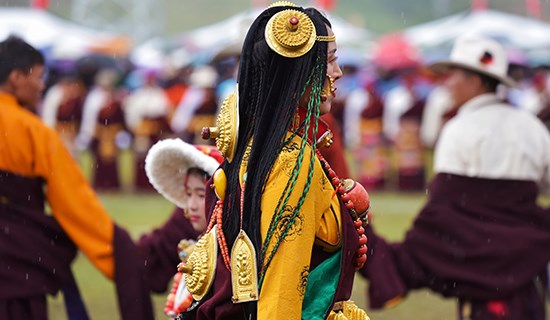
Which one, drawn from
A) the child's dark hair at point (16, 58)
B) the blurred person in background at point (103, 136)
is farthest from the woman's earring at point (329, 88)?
the blurred person in background at point (103, 136)

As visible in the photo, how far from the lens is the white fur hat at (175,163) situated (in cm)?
431

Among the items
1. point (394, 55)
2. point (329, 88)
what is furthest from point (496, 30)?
point (329, 88)

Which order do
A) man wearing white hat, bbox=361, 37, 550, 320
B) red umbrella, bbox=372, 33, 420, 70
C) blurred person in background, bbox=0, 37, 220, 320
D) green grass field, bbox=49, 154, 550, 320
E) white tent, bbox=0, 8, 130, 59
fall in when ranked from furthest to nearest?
red umbrella, bbox=372, 33, 420, 70 < white tent, bbox=0, 8, 130, 59 < green grass field, bbox=49, 154, 550, 320 < man wearing white hat, bbox=361, 37, 550, 320 < blurred person in background, bbox=0, 37, 220, 320

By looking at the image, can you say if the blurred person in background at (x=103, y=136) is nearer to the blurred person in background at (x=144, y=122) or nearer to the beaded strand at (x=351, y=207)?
the blurred person in background at (x=144, y=122)

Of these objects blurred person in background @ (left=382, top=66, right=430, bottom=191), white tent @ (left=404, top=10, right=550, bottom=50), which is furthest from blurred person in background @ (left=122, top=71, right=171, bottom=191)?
white tent @ (left=404, top=10, right=550, bottom=50)

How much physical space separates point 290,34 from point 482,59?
11.0 feet

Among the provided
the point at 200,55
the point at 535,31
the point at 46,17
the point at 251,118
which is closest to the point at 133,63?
the point at 200,55

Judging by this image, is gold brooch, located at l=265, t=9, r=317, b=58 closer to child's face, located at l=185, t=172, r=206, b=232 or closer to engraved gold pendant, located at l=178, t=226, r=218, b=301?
engraved gold pendant, located at l=178, t=226, r=218, b=301

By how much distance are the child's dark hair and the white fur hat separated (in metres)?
1.20

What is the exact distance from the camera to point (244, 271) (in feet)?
10.2

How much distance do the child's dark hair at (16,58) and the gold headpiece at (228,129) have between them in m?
2.30

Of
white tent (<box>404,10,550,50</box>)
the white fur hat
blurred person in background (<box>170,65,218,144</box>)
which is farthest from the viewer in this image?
white tent (<box>404,10,550,50</box>)

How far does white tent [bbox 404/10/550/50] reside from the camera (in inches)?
1004

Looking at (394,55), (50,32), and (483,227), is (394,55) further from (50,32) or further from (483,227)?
(483,227)
